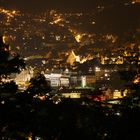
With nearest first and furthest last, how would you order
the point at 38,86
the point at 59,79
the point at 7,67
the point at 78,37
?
the point at 7,67 < the point at 38,86 < the point at 59,79 < the point at 78,37

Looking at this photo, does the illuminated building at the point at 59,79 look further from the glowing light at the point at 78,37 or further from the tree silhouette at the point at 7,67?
the tree silhouette at the point at 7,67

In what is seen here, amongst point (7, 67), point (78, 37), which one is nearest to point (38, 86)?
point (7, 67)

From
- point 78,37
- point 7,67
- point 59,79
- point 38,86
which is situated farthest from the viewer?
point 78,37

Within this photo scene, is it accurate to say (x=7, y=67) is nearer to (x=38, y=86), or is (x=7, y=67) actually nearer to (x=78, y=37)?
(x=38, y=86)

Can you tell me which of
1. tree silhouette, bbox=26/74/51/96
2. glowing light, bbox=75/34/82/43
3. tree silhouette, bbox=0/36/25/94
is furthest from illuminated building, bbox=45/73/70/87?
tree silhouette, bbox=0/36/25/94

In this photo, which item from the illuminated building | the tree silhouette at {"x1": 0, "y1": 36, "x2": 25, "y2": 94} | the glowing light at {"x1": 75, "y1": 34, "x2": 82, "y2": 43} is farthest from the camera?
the glowing light at {"x1": 75, "y1": 34, "x2": 82, "y2": 43}

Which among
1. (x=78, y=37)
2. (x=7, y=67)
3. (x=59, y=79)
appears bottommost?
Result: (x=7, y=67)

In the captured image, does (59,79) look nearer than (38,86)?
No

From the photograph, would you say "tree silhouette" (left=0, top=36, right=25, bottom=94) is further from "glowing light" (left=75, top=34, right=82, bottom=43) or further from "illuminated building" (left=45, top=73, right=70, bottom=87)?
"glowing light" (left=75, top=34, right=82, bottom=43)

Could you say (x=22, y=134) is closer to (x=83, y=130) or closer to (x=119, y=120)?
(x=83, y=130)

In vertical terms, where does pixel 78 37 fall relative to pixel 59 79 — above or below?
above

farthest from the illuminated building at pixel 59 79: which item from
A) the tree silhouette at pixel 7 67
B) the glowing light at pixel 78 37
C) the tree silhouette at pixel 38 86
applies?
the tree silhouette at pixel 7 67
